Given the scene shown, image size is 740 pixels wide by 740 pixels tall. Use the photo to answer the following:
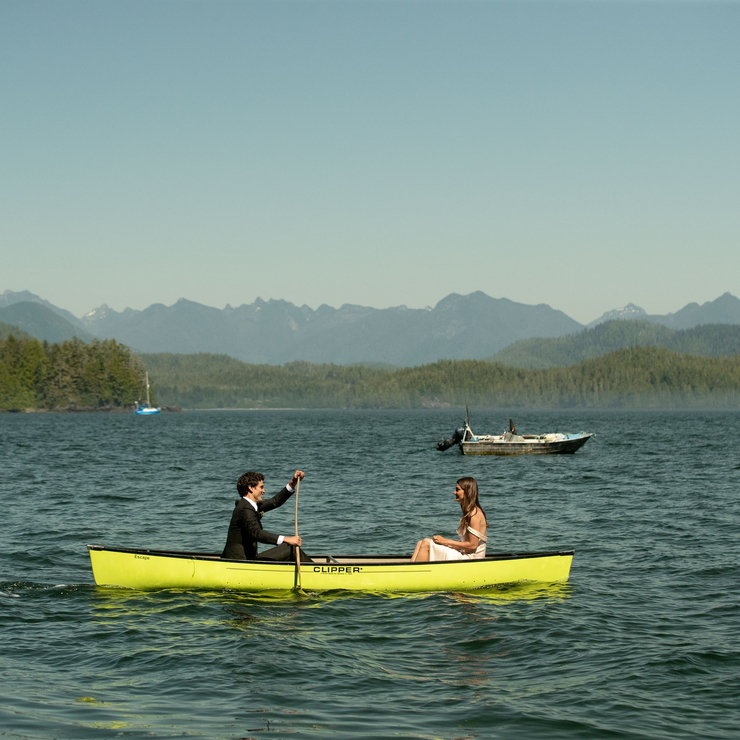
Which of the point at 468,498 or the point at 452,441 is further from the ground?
the point at 468,498

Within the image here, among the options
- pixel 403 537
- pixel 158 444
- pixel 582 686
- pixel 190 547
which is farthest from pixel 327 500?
pixel 158 444

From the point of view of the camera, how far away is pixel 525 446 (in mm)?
72750

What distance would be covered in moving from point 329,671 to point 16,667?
488cm

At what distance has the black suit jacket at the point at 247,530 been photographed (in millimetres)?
17094

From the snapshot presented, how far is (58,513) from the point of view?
32.0 m

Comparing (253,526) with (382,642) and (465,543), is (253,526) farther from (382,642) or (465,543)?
(465,543)

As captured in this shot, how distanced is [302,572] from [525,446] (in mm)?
57014

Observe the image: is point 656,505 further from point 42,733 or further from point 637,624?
point 42,733

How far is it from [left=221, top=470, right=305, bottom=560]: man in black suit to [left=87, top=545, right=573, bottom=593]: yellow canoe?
12.8 inches

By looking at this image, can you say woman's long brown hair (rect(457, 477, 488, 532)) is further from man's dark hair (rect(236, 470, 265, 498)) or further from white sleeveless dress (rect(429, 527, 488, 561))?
man's dark hair (rect(236, 470, 265, 498))

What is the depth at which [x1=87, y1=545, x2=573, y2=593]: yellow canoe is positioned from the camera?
1761 cm

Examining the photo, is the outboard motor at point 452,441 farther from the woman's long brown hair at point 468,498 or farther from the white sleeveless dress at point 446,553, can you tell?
the woman's long brown hair at point 468,498

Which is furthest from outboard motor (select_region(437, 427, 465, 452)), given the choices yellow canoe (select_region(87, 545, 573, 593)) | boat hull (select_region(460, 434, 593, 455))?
yellow canoe (select_region(87, 545, 573, 593))

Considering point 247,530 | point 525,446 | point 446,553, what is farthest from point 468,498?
point 525,446
